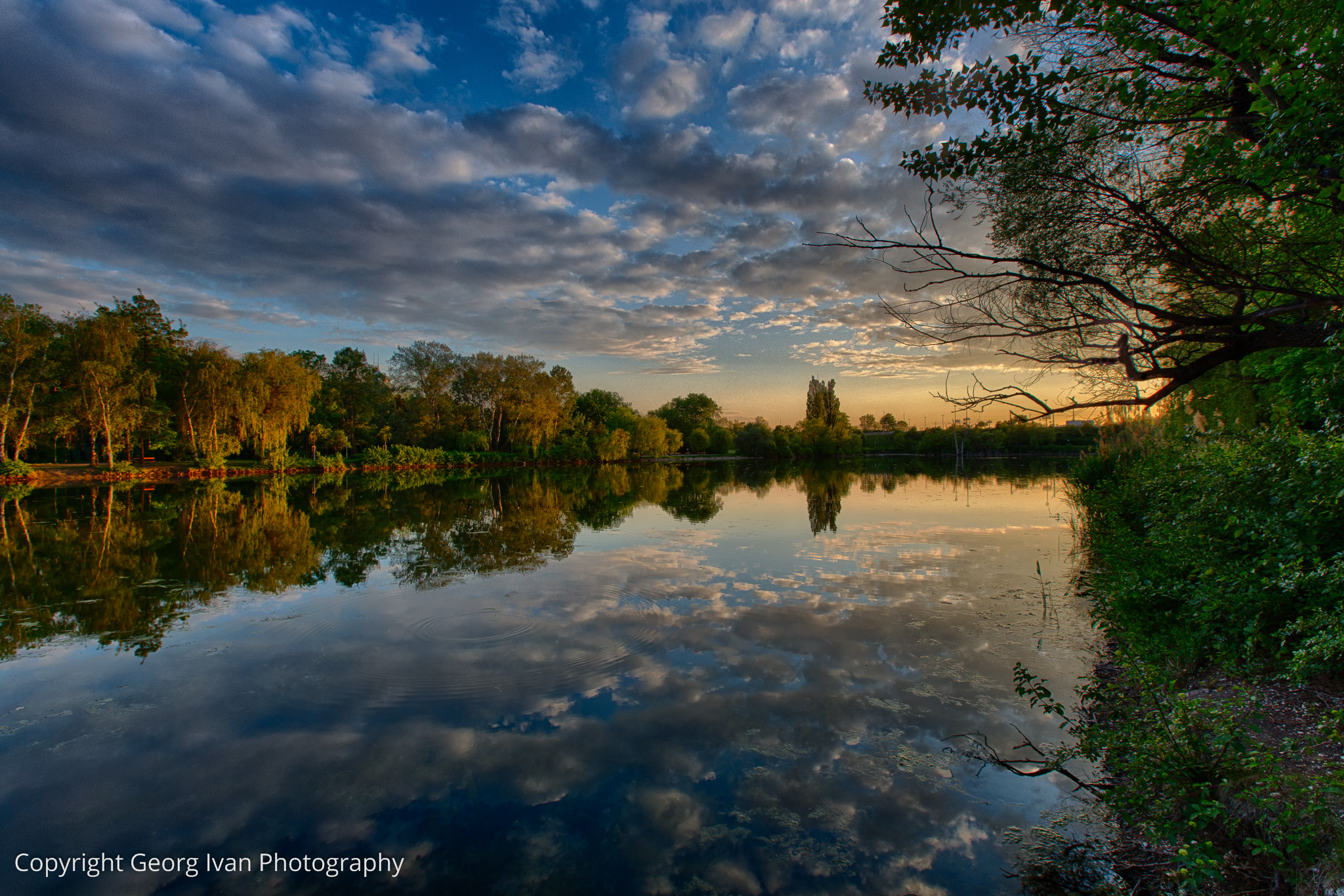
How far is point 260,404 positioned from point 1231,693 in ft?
168

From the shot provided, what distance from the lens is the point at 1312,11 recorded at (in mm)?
3633

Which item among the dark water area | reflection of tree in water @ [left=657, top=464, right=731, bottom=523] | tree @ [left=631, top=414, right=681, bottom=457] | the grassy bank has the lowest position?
the dark water area

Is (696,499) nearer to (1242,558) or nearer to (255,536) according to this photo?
(255,536)

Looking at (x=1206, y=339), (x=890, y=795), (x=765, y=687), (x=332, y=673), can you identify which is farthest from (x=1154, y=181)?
(x=332, y=673)

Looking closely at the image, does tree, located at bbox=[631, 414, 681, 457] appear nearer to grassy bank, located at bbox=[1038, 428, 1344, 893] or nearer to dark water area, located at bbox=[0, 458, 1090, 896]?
dark water area, located at bbox=[0, 458, 1090, 896]

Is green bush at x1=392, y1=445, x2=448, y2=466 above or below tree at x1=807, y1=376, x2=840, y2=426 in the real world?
below

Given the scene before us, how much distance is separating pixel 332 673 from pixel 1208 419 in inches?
809

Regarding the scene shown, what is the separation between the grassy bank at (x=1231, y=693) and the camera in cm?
303

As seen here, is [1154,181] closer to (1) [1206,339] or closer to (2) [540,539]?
(1) [1206,339]

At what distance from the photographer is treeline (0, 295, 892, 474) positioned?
117 feet

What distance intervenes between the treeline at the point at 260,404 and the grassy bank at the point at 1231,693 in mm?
49180

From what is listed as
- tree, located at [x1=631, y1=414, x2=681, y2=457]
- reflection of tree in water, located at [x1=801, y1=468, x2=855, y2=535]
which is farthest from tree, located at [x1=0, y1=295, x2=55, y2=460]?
tree, located at [x1=631, y1=414, x2=681, y2=457]

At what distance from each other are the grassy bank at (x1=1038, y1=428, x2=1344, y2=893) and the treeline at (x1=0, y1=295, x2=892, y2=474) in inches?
1936

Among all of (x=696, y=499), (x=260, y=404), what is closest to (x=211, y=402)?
(x=260, y=404)
